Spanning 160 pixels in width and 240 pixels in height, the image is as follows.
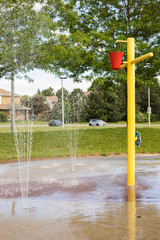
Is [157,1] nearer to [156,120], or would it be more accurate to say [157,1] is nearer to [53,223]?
[53,223]

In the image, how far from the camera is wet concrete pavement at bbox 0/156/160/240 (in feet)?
11.4

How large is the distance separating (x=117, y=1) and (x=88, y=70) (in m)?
4.02

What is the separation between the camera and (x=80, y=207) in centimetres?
446

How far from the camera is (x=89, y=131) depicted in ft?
53.8

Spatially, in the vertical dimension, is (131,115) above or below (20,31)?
below

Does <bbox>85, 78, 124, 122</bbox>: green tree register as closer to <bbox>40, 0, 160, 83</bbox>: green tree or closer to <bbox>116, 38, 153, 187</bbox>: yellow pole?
<bbox>40, 0, 160, 83</bbox>: green tree

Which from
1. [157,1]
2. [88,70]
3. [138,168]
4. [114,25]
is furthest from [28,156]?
[157,1]

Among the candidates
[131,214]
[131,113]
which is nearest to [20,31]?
[131,113]

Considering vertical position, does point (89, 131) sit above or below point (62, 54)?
below

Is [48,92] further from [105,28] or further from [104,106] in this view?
[105,28]

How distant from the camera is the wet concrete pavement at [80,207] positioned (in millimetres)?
3488

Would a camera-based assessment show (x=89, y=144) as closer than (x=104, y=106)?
Yes

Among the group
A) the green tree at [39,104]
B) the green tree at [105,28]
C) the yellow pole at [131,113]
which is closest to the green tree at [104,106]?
the green tree at [39,104]

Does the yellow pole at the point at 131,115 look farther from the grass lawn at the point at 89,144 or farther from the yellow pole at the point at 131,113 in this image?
the grass lawn at the point at 89,144
